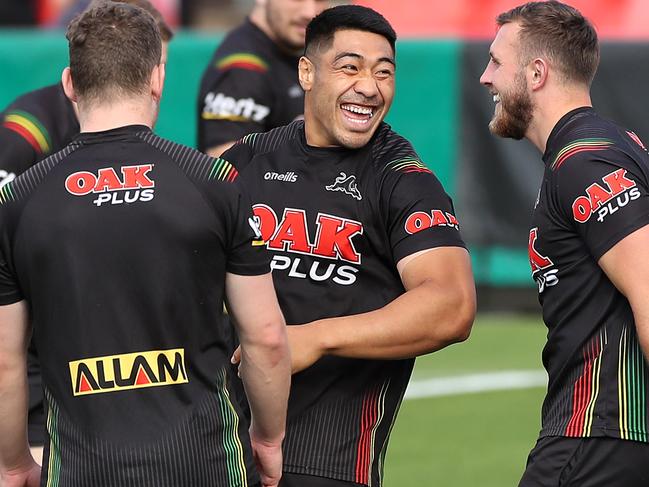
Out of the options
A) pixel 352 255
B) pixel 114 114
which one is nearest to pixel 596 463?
pixel 352 255

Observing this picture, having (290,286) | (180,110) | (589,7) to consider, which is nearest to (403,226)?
(290,286)

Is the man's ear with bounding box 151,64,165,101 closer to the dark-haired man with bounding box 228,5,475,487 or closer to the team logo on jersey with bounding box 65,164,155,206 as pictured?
the team logo on jersey with bounding box 65,164,155,206

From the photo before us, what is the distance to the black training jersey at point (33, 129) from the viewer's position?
5641mm

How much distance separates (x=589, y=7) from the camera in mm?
14734

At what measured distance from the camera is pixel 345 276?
15.9 ft

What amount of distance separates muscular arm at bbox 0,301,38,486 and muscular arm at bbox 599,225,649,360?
6.05ft

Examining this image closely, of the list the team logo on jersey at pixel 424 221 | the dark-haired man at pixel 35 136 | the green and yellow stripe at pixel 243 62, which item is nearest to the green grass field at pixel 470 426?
the green and yellow stripe at pixel 243 62

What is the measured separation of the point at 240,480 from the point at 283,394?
0.31 m

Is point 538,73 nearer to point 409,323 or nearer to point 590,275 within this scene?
point 590,275

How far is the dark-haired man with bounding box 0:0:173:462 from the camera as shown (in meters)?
5.62

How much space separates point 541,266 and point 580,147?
17.6 inches

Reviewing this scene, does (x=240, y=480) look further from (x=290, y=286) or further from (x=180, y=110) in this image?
→ (x=180, y=110)

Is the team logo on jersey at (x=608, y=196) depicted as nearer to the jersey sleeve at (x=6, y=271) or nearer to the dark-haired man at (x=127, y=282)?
the dark-haired man at (x=127, y=282)

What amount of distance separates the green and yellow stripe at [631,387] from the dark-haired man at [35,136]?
2.28 meters
